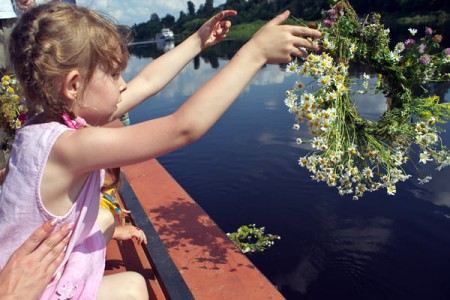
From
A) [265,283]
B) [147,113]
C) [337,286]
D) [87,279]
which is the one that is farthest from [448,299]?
[147,113]

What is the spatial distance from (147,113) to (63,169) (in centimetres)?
1308

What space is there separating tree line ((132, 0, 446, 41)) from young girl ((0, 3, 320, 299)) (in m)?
0.46

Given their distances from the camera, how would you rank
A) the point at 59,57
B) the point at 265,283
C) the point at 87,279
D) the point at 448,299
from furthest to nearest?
the point at 448,299 < the point at 265,283 < the point at 87,279 < the point at 59,57

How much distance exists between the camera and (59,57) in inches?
59.1

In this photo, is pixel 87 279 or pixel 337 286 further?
pixel 337 286

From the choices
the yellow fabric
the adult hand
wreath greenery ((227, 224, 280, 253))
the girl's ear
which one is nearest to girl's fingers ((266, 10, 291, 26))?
the girl's ear

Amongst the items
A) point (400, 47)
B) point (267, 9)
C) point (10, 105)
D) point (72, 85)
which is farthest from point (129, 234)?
point (267, 9)

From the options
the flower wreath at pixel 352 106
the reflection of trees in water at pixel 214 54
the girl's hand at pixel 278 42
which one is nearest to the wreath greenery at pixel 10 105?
the flower wreath at pixel 352 106

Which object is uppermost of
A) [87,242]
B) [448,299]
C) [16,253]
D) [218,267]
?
[16,253]

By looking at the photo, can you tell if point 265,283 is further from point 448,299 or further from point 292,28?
point 448,299

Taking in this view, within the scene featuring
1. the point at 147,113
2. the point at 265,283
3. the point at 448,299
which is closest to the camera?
the point at 265,283

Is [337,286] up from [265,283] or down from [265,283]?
down

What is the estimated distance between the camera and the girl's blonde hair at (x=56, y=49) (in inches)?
59.2

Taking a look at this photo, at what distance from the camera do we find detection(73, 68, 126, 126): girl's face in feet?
5.37
